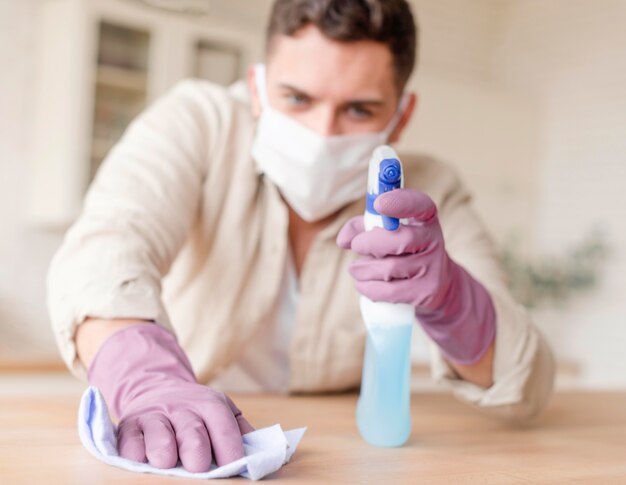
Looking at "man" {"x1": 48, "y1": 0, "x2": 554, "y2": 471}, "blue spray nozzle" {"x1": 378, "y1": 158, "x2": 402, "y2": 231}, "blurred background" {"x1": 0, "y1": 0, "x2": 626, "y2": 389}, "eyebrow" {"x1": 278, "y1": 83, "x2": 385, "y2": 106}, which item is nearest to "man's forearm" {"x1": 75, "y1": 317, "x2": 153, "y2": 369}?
"man" {"x1": 48, "y1": 0, "x2": 554, "y2": 471}

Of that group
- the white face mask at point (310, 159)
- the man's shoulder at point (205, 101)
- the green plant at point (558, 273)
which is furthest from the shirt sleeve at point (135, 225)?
the green plant at point (558, 273)

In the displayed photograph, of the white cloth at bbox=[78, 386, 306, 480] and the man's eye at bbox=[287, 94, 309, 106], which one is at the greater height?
the man's eye at bbox=[287, 94, 309, 106]

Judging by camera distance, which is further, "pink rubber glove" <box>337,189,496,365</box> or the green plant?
the green plant

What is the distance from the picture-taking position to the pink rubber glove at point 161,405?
0.67 metres

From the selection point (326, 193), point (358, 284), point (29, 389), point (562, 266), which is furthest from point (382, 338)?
point (562, 266)

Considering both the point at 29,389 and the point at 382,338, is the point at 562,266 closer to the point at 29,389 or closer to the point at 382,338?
the point at 29,389

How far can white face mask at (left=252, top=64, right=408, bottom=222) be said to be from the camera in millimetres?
1226

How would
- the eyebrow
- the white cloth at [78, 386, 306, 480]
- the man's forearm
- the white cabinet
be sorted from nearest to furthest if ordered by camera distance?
the white cloth at [78, 386, 306, 480]
the man's forearm
the eyebrow
the white cabinet

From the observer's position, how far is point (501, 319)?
108cm

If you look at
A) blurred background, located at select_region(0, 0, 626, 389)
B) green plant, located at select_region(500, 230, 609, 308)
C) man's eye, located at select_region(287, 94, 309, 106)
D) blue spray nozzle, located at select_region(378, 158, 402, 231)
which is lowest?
green plant, located at select_region(500, 230, 609, 308)

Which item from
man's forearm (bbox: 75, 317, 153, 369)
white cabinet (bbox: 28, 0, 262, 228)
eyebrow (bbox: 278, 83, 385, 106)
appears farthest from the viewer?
white cabinet (bbox: 28, 0, 262, 228)

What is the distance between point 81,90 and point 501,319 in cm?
217

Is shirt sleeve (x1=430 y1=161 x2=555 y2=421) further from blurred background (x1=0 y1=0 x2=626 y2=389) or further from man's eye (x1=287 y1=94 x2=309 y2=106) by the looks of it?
blurred background (x1=0 y1=0 x2=626 y2=389)

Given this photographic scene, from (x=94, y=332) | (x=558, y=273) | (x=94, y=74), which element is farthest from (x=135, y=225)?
(x=558, y=273)
